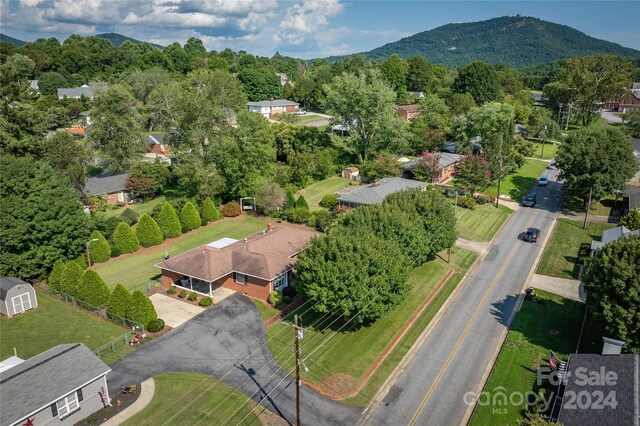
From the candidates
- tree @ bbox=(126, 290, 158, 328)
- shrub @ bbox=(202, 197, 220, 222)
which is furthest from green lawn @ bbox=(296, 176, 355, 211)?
tree @ bbox=(126, 290, 158, 328)

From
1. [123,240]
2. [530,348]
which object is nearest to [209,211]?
[123,240]

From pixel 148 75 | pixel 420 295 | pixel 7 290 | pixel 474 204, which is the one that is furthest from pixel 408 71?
pixel 7 290

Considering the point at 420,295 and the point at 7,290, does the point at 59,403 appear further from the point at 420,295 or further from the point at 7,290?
the point at 420,295

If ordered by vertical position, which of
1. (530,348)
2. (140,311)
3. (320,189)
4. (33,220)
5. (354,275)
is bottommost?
(530,348)

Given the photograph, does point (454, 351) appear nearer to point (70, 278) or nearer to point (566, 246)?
point (566, 246)

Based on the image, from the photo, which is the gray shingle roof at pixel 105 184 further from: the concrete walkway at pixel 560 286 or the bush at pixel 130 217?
the concrete walkway at pixel 560 286

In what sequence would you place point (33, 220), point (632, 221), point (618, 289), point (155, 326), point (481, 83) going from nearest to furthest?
point (618, 289), point (155, 326), point (33, 220), point (632, 221), point (481, 83)
